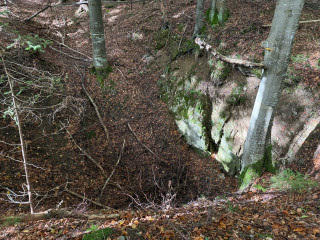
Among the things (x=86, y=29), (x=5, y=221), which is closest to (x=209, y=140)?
(x=5, y=221)

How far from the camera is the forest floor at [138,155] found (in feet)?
11.8

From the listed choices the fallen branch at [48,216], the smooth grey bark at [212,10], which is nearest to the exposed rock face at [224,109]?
the smooth grey bark at [212,10]

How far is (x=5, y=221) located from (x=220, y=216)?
3410 mm

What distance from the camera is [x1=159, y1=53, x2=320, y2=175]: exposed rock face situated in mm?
5184

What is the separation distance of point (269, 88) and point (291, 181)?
209 cm

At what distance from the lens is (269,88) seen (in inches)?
176

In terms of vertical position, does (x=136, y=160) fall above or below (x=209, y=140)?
below

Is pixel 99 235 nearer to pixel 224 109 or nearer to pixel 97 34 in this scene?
pixel 224 109

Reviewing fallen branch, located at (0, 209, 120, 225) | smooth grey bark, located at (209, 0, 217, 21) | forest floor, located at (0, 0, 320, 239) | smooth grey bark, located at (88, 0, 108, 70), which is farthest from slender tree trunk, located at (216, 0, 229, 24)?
fallen branch, located at (0, 209, 120, 225)

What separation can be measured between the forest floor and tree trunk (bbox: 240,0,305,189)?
0.45 m

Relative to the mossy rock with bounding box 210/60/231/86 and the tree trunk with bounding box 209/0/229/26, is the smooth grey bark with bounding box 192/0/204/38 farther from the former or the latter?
the mossy rock with bounding box 210/60/231/86

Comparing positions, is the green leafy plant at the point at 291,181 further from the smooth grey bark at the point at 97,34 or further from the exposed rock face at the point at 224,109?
the smooth grey bark at the point at 97,34

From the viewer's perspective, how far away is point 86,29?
11.3 metres

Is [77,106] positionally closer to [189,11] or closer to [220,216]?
[220,216]
